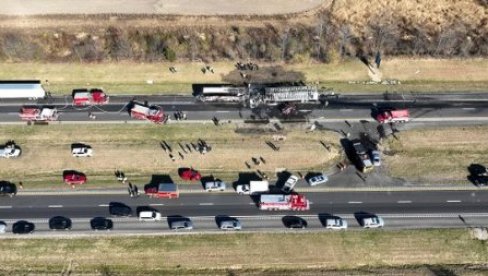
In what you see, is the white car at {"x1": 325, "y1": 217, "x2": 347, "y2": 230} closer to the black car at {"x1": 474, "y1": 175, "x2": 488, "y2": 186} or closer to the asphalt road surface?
the asphalt road surface

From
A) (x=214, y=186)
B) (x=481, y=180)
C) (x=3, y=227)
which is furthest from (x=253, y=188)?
(x=3, y=227)

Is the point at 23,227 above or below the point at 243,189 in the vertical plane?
below

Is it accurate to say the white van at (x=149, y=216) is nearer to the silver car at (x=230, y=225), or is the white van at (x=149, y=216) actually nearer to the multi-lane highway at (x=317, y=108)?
the silver car at (x=230, y=225)

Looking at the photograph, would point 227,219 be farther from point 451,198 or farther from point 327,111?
point 451,198

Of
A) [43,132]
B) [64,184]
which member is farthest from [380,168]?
[43,132]

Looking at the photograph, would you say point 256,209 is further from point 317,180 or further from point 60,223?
point 60,223

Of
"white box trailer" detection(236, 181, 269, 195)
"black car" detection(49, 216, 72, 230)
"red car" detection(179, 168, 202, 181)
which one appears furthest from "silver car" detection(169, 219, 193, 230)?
"black car" detection(49, 216, 72, 230)

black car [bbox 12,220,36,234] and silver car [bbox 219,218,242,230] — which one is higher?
black car [bbox 12,220,36,234]
